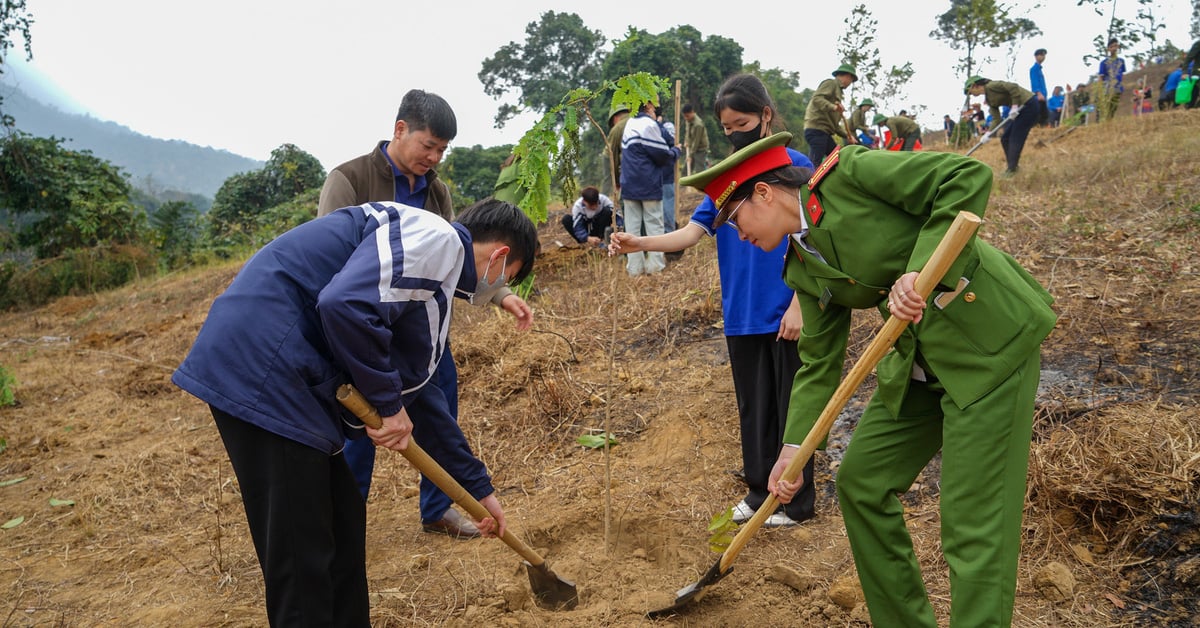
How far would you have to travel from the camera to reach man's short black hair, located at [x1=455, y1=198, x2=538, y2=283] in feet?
7.06

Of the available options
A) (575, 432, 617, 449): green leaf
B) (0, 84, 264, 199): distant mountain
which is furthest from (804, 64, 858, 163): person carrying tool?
(0, 84, 264, 199): distant mountain

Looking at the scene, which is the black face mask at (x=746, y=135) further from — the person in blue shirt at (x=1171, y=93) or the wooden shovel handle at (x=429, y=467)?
the person in blue shirt at (x=1171, y=93)

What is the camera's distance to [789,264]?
2199 mm

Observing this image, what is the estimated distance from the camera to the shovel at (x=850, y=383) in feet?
5.40

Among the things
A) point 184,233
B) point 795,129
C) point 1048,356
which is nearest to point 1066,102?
point 795,129

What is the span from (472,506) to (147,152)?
18464cm

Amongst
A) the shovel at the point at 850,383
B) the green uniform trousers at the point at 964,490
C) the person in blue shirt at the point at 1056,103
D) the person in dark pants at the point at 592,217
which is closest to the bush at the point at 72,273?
the person in dark pants at the point at 592,217

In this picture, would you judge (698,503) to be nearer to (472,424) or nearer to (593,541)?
(593,541)

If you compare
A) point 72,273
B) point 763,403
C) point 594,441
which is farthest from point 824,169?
point 72,273

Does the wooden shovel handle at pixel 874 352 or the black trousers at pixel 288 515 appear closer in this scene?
the wooden shovel handle at pixel 874 352

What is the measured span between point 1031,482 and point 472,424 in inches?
125

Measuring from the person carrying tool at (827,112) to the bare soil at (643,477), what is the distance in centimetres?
178

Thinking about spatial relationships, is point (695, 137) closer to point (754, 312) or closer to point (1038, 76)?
point (1038, 76)

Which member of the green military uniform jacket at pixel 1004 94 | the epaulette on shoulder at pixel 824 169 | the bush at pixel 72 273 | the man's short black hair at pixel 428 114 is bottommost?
the bush at pixel 72 273
